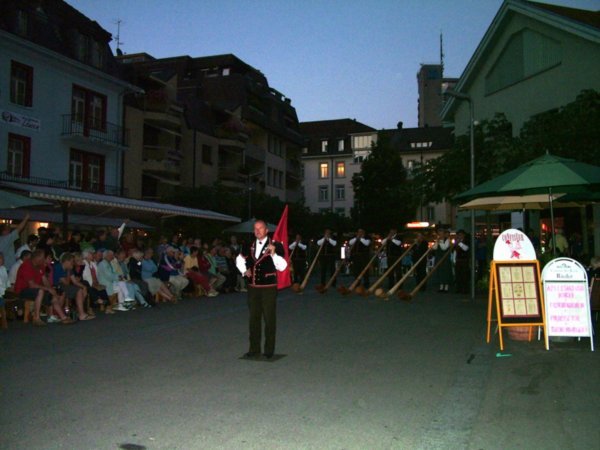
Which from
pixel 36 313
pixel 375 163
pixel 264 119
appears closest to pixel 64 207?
pixel 36 313

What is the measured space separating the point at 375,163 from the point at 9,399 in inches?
2146

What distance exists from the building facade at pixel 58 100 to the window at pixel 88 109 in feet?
0.16

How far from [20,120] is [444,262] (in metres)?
19.4

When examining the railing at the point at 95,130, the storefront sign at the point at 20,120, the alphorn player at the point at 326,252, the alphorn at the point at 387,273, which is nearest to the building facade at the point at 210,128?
the railing at the point at 95,130

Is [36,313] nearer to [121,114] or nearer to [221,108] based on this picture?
[121,114]

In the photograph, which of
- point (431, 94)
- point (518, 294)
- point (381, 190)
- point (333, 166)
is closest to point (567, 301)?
point (518, 294)

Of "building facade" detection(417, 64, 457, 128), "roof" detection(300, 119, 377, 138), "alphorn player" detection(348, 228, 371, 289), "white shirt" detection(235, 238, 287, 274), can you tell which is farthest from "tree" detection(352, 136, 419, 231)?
"white shirt" detection(235, 238, 287, 274)

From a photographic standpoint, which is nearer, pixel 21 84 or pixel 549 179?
pixel 549 179

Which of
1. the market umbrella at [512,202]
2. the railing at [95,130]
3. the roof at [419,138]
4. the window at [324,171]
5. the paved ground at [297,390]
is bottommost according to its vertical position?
the paved ground at [297,390]

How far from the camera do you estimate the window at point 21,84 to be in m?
26.8

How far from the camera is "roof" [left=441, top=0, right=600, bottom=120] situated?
22112mm

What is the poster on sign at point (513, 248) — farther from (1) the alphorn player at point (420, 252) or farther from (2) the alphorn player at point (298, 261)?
(2) the alphorn player at point (298, 261)

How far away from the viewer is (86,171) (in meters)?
32.2

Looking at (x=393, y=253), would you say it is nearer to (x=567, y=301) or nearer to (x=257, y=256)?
(x=567, y=301)
